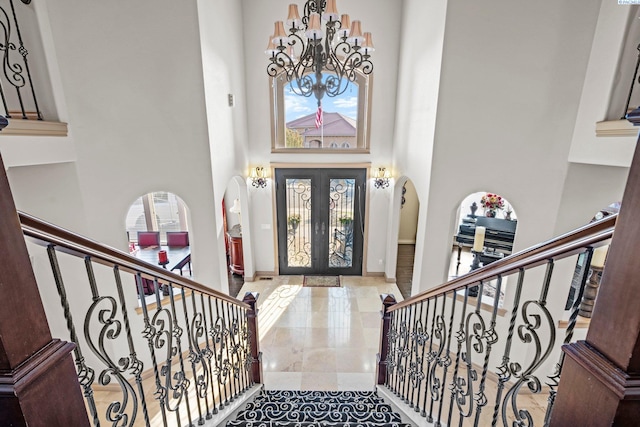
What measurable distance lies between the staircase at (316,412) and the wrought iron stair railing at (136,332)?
195mm

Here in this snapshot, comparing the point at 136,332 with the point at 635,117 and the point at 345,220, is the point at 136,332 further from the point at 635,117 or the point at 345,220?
the point at 635,117

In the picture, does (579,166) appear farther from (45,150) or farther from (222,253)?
(45,150)

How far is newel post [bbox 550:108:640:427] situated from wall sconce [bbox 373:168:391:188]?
5.23 metres

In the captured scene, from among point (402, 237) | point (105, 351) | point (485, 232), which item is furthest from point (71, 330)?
point (402, 237)

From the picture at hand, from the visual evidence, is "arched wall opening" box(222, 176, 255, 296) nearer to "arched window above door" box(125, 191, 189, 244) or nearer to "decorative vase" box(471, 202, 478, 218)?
"arched window above door" box(125, 191, 189, 244)

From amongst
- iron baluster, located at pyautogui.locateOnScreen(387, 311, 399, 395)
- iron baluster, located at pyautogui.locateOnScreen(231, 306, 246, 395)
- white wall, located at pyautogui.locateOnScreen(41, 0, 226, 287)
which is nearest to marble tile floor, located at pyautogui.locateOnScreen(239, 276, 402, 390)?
iron baluster, located at pyautogui.locateOnScreen(387, 311, 399, 395)

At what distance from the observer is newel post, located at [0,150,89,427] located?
2.31 feet

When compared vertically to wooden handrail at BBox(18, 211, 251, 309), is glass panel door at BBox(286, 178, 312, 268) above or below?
below

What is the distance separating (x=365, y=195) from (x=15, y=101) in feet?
17.0

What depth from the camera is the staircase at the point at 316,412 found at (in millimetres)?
2203

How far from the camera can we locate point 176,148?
3.60m

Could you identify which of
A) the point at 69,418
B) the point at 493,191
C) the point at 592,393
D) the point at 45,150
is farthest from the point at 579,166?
the point at 45,150

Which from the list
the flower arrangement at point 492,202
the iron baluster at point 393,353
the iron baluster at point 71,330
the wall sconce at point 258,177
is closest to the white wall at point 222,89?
the wall sconce at point 258,177

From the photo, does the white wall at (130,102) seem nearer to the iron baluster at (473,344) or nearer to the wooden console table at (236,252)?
the wooden console table at (236,252)
